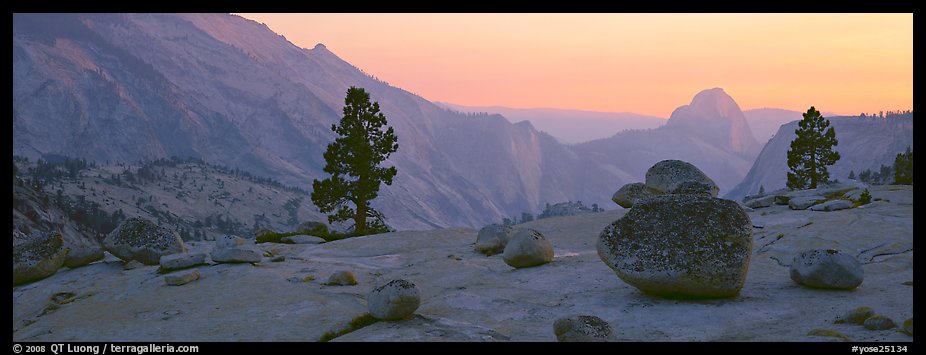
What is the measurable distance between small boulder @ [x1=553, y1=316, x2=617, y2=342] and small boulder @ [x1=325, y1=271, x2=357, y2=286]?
374 inches

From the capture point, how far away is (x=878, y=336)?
42.8ft

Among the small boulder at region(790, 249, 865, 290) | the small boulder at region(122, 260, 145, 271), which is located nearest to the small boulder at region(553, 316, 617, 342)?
the small boulder at region(790, 249, 865, 290)

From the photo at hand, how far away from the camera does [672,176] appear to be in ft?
122

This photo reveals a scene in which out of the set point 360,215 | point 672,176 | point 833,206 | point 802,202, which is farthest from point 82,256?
point 802,202

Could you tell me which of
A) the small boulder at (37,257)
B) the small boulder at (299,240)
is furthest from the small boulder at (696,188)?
the small boulder at (37,257)

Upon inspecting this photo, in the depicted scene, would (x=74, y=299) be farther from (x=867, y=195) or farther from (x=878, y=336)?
(x=867, y=195)

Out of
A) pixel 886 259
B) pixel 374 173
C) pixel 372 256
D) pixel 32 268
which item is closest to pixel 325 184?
pixel 374 173

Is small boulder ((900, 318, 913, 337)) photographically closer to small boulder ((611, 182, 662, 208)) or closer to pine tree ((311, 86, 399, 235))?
small boulder ((611, 182, 662, 208))

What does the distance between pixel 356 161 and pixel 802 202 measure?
29.7m

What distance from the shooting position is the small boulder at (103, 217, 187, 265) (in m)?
25.1

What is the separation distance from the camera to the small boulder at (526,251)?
2367cm

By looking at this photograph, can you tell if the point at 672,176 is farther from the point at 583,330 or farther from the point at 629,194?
the point at 583,330

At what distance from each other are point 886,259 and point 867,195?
1773cm
